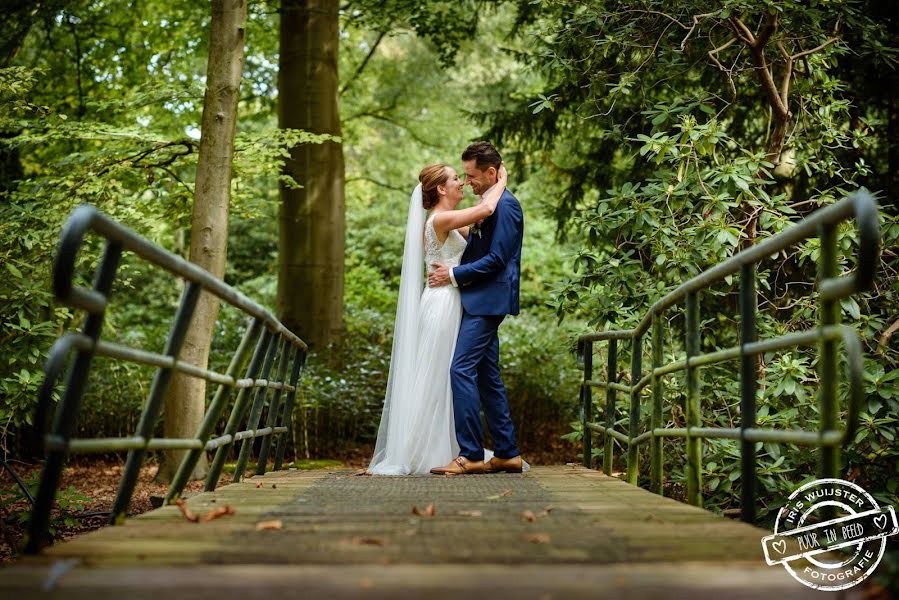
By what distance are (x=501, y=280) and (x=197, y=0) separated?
858 cm

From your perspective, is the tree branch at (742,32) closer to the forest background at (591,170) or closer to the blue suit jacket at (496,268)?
the forest background at (591,170)

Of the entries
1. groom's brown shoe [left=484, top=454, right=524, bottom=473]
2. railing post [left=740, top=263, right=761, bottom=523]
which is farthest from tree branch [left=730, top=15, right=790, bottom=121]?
railing post [left=740, top=263, right=761, bottom=523]

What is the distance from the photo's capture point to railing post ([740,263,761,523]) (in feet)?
11.7

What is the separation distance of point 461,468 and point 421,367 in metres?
0.87

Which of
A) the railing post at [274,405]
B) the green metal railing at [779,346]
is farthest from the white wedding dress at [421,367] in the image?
the green metal railing at [779,346]

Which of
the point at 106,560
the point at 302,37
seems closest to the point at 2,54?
the point at 302,37

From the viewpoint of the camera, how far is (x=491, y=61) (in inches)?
812

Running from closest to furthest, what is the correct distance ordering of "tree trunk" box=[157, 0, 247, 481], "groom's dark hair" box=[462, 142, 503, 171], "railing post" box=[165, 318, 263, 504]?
"railing post" box=[165, 318, 263, 504], "groom's dark hair" box=[462, 142, 503, 171], "tree trunk" box=[157, 0, 247, 481]

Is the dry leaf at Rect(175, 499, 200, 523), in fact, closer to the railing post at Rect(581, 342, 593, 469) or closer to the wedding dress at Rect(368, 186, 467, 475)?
the wedding dress at Rect(368, 186, 467, 475)

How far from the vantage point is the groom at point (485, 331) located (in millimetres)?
6266

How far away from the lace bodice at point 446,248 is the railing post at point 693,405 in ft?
8.96

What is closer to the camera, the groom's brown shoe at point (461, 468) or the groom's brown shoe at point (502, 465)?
the groom's brown shoe at point (461, 468)

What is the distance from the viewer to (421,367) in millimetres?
6676

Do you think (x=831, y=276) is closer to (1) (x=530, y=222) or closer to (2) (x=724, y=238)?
(2) (x=724, y=238)
